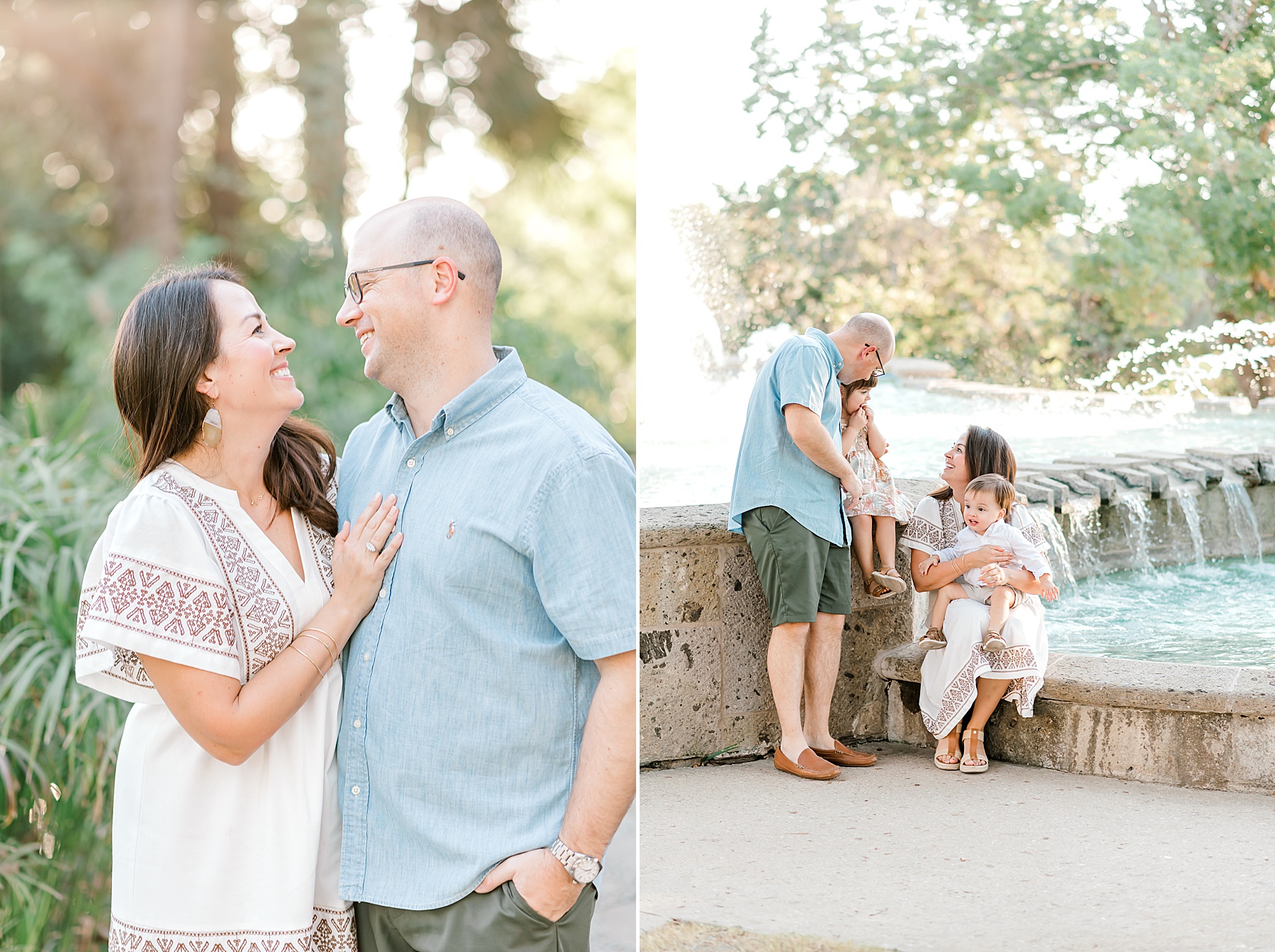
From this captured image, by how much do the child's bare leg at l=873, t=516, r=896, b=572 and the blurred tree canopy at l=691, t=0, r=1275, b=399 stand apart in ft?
8.93

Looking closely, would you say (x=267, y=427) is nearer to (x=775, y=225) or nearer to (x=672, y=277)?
(x=672, y=277)

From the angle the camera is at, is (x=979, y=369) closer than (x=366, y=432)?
No

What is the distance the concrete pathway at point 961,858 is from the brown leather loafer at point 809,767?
26 millimetres

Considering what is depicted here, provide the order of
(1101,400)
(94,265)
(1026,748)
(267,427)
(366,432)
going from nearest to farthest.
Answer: (267,427) → (366,432) → (1026,748) → (94,265) → (1101,400)

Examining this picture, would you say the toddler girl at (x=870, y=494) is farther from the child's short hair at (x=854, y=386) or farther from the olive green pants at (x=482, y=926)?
the olive green pants at (x=482, y=926)

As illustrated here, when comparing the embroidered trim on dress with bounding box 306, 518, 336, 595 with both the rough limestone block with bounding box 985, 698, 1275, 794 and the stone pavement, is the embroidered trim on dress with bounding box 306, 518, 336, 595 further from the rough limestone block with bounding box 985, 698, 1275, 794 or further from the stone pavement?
the rough limestone block with bounding box 985, 698, 1275, 794

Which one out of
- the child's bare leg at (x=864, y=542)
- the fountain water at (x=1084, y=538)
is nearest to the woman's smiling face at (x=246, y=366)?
the child's bare leg at (x=864, y=542)

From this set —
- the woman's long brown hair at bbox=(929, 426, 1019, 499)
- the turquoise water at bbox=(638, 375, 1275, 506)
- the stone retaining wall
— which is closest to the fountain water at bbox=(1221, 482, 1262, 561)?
the turquoise water at bbox=(638, 375, 1275, 506)

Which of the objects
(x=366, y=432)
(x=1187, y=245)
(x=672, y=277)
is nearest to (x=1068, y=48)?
(x=1187, y=245)

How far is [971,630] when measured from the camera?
2789 millimetres

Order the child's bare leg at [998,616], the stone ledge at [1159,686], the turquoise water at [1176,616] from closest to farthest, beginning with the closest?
the stone ledge at [1159,686]
the child's bare leg at [998,616]
the turquoise water at [1176,616]

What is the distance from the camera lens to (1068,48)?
6289mm

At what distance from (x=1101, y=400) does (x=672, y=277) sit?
2289 millimetres

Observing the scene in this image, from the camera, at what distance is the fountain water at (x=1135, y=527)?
4.24 m
